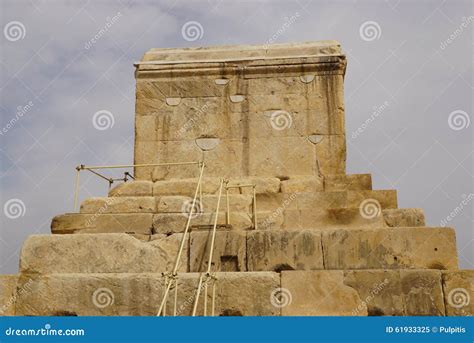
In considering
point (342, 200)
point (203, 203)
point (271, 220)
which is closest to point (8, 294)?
point (203, 203)

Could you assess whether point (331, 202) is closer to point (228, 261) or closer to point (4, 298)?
point (228, 261)

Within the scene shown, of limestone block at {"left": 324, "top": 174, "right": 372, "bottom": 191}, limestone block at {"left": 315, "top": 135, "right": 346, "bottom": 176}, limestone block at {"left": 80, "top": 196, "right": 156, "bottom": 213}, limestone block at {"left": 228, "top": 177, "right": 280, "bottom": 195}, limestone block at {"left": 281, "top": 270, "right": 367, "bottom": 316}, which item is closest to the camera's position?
limestone block at {"left": 281, "top": 270, "right": 367, "bottom": 316}

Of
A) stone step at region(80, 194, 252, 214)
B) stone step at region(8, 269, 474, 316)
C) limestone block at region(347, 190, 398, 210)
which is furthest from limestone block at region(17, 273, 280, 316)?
limestone block at region(347, 190, 398, 210)

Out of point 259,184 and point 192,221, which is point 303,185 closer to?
point 259,184

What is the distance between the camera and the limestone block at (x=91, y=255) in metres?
6.55

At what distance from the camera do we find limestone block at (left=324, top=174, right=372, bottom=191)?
7.86 meters

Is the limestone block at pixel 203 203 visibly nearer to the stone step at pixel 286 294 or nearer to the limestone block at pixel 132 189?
the limestone block at pixel 132 189

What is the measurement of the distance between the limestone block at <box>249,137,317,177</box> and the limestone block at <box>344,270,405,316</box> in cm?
274

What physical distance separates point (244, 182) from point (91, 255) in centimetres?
248

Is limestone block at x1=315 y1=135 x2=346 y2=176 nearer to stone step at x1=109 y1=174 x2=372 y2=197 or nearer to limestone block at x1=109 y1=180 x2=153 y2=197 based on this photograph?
stone step at x1=109 y1=174 x2=372 y2=197

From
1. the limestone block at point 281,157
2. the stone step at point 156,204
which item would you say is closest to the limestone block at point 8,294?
the stone step at point 156,204

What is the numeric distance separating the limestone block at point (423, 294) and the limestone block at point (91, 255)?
237cm

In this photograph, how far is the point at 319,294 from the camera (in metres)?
6.01

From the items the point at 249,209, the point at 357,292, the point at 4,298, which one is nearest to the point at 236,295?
the point at 357,292
